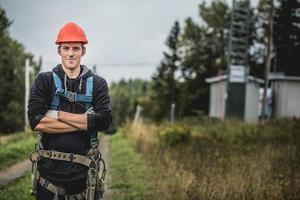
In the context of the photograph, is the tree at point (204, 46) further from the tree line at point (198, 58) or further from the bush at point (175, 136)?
the bush at point (175, 136)

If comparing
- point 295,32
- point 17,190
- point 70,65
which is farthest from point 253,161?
point 295,32

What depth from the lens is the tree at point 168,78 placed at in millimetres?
58344

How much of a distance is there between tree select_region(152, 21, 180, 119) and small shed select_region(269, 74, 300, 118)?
749 inches

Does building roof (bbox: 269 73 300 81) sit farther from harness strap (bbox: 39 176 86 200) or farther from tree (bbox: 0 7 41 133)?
harness strap (bbox: 39 176 86 200)

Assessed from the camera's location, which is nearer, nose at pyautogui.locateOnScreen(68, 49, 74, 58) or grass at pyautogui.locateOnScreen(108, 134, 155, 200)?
nose at pyautogui.locateOnScreen(68, 49, 74, 58)

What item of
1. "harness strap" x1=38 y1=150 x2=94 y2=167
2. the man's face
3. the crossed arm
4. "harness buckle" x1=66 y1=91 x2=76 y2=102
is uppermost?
the man's face

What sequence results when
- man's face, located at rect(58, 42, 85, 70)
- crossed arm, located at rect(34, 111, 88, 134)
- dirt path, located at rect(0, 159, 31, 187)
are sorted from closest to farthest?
1. crossed arm, located at rect(34, 111, 88, 134)
2. man's face, located at rect(58, 42, 85, 70)
3. dirt path, located at rect(0, 159, 31, 187)

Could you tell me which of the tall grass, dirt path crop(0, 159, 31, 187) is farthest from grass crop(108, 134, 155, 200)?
dirt path crop(0, 159, 31, 187)

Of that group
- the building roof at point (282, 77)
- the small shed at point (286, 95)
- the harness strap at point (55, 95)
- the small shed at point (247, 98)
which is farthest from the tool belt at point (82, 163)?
the building roof at point (282, 77)

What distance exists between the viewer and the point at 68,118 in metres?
4.00

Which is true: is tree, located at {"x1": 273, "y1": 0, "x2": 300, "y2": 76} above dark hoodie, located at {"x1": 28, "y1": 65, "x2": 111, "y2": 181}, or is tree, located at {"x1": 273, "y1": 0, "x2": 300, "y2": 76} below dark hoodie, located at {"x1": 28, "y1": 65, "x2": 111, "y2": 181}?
above

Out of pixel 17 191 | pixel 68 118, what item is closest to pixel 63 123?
pixel 68 118

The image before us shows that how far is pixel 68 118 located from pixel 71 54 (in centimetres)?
57

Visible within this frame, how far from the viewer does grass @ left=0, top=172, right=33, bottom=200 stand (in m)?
8.58
